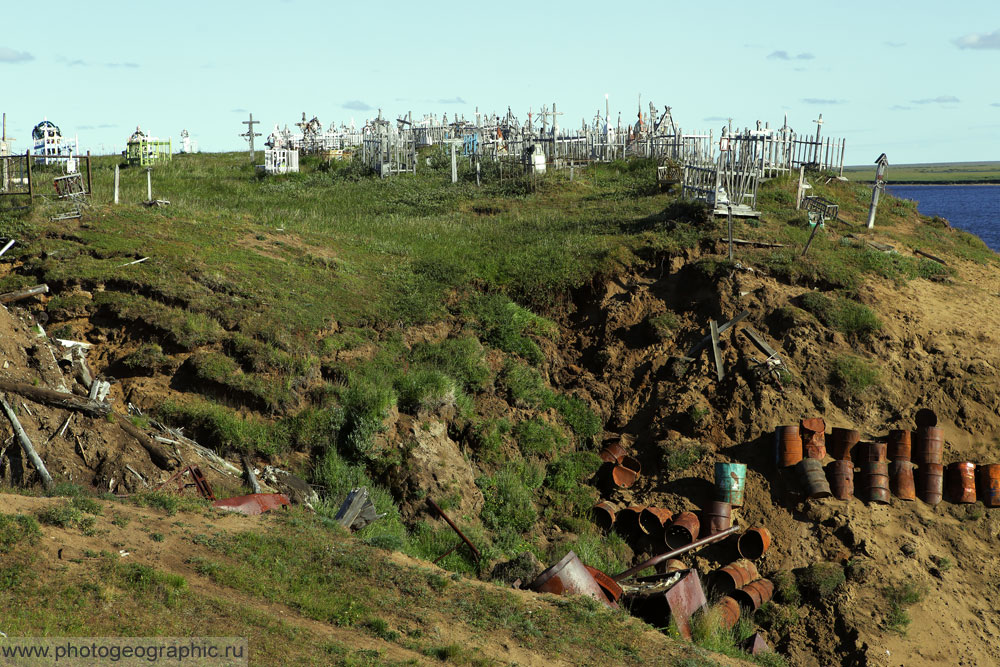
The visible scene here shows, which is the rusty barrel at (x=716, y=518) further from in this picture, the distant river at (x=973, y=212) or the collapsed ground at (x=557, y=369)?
the distant river at (x=973, y=212)

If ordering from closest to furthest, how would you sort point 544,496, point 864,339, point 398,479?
point 398,479
point 544,496
point 864,339

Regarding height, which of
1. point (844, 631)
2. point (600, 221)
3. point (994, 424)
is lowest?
point (844, 631)

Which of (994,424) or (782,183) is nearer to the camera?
(994,424)

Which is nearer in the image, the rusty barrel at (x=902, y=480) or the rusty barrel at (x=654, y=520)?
the rusty barrel at (x=654, y=520)

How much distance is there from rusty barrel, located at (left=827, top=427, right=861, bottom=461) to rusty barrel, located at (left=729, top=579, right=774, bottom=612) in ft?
8.43

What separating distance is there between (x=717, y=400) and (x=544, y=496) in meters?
3.20

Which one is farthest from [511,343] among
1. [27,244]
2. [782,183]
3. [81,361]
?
[782,183]

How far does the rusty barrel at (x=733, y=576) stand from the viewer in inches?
479

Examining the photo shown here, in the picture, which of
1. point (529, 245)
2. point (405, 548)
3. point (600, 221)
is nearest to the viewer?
point (405, 548)

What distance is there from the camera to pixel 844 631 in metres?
11.7

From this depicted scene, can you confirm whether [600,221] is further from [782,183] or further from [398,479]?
[398,479]

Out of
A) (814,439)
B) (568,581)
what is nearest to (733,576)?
(814,439)

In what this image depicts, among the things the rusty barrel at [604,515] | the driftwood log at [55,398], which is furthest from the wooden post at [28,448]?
the rusty barrel at [604,515]

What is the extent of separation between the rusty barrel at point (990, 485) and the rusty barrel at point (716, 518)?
12.3ft
